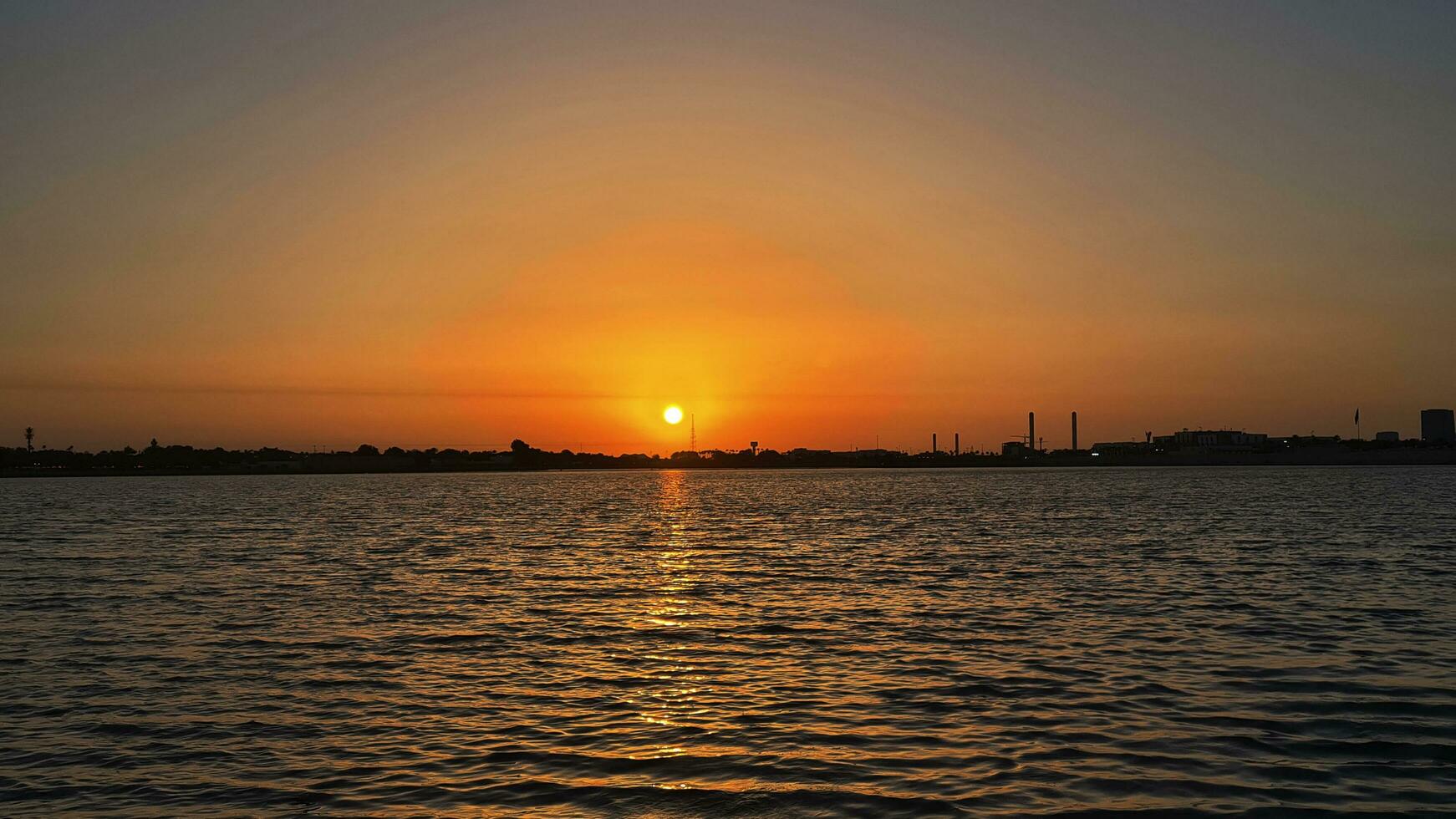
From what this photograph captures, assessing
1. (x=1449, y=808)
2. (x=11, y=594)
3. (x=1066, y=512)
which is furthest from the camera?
(x=1066, y=512)

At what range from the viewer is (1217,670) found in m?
25.5

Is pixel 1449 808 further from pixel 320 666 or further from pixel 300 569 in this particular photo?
pixel 300 569

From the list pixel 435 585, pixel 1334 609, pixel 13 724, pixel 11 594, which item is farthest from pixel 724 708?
pixel 11 594

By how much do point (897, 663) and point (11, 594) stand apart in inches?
1386

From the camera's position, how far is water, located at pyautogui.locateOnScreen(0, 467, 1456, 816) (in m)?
17.0

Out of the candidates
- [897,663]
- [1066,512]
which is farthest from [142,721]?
[1066,512]

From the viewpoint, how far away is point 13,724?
21.6 m

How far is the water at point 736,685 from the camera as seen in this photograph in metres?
17.0

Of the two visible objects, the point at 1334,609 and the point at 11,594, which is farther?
the point at 11,594

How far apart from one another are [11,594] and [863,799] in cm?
3981

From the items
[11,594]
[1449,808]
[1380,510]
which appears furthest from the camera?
[1380,510]

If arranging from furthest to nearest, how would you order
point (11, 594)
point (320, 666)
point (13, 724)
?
point (11, 594), point (320, 666), point (13, 724)

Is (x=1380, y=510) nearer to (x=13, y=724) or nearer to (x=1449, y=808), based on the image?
(x=1449, y=808)

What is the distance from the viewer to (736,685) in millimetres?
24516
